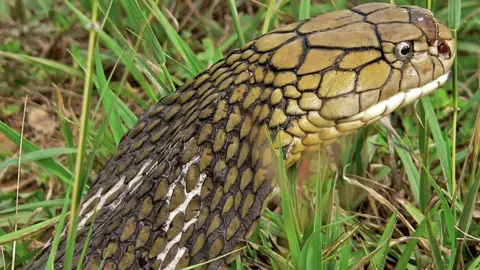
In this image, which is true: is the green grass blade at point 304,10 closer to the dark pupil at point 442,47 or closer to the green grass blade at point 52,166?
the dark pupil at point 442,47

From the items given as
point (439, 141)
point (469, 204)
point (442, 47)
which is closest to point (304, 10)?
point (439, 141)

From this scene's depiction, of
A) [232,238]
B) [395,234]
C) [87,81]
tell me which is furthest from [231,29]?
[87,81]

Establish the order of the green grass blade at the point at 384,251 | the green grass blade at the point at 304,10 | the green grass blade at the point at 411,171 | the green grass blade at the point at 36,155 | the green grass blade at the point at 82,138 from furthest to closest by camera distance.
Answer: the green grass blade at the point at 304,10 < the green grass blade at the point at 411,171 < the green grass blade at the point at 36,155 < the green grass blade at the point at 384,251 < the green grass blade at the point at 82,138

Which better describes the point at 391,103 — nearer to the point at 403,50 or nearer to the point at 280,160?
the point at 403,50

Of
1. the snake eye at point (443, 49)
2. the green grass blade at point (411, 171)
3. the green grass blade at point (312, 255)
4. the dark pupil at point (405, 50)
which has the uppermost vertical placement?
the dark pupil at point (405, 50)

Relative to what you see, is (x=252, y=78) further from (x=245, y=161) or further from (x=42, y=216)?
(x=42, y=216)

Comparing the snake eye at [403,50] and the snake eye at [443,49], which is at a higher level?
the snake eye at [403,50]

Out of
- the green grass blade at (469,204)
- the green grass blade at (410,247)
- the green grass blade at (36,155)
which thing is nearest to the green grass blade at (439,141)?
the green grass blade at (469,204)
